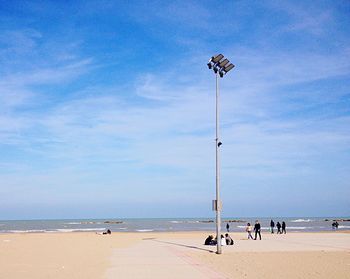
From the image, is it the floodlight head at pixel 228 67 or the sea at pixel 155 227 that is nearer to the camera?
the floodlight head at pixel 228 67

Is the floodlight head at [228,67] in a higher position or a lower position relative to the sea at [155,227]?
higher

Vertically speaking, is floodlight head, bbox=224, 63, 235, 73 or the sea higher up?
floodlight head, bbox=224, 63, 235, 73

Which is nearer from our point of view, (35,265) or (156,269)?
(156,269)

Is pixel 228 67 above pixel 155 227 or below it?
above

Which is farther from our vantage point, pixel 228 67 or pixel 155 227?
pixel 155 227

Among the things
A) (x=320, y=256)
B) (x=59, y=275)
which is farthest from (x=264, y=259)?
(x=59, y=275)

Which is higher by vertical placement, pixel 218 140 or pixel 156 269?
pixel 218 140

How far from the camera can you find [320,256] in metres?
19.4

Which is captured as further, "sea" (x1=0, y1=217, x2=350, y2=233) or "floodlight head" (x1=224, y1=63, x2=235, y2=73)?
"sea" (x1=0, y1=217, x2=350, y2=233)

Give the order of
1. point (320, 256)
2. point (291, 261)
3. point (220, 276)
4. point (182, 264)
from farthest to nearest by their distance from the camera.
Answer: point (320, 256), point (291, 261), point (182, 264), point (220, 276)

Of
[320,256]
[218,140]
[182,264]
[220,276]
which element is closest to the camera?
[220,276]

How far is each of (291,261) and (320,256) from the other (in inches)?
107

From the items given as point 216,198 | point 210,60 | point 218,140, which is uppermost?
point 210,60

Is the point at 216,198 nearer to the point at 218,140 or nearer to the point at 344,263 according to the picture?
the point at 218,140
